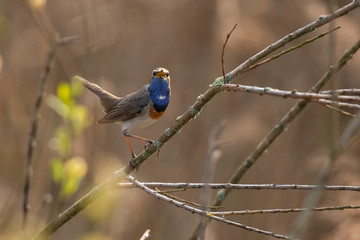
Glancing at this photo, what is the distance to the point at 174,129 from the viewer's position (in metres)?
2.80

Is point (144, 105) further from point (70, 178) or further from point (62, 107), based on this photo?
point (70, 178)

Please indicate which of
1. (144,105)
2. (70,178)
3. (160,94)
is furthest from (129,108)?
(70,178)

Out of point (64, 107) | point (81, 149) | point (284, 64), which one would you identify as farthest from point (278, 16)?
point (64, 107)

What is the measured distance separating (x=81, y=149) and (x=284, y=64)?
2830mm

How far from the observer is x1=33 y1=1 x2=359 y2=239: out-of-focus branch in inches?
100

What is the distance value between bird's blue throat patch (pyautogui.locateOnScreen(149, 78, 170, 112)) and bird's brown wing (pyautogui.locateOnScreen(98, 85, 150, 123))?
0.25ft

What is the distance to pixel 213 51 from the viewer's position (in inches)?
297

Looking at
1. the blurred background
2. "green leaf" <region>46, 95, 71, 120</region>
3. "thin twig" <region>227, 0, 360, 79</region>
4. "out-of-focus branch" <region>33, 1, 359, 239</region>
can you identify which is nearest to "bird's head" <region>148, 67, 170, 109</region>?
"green leaf" <region>46, 95, 71, 120</region>

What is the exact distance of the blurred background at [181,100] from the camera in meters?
6.34

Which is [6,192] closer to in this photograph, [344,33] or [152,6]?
[152,6]

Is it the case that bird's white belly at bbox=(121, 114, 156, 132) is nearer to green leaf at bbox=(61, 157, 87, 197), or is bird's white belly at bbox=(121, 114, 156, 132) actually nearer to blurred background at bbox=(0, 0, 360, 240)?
blurred background at bbox=(0, 0, 360, 240)

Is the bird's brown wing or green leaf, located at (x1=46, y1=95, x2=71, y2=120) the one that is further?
the bird's brown wing

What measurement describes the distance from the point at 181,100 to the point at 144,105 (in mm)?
2818

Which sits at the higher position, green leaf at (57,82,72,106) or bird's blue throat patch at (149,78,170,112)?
bird's blue throat patch at (149,78,170,112)
